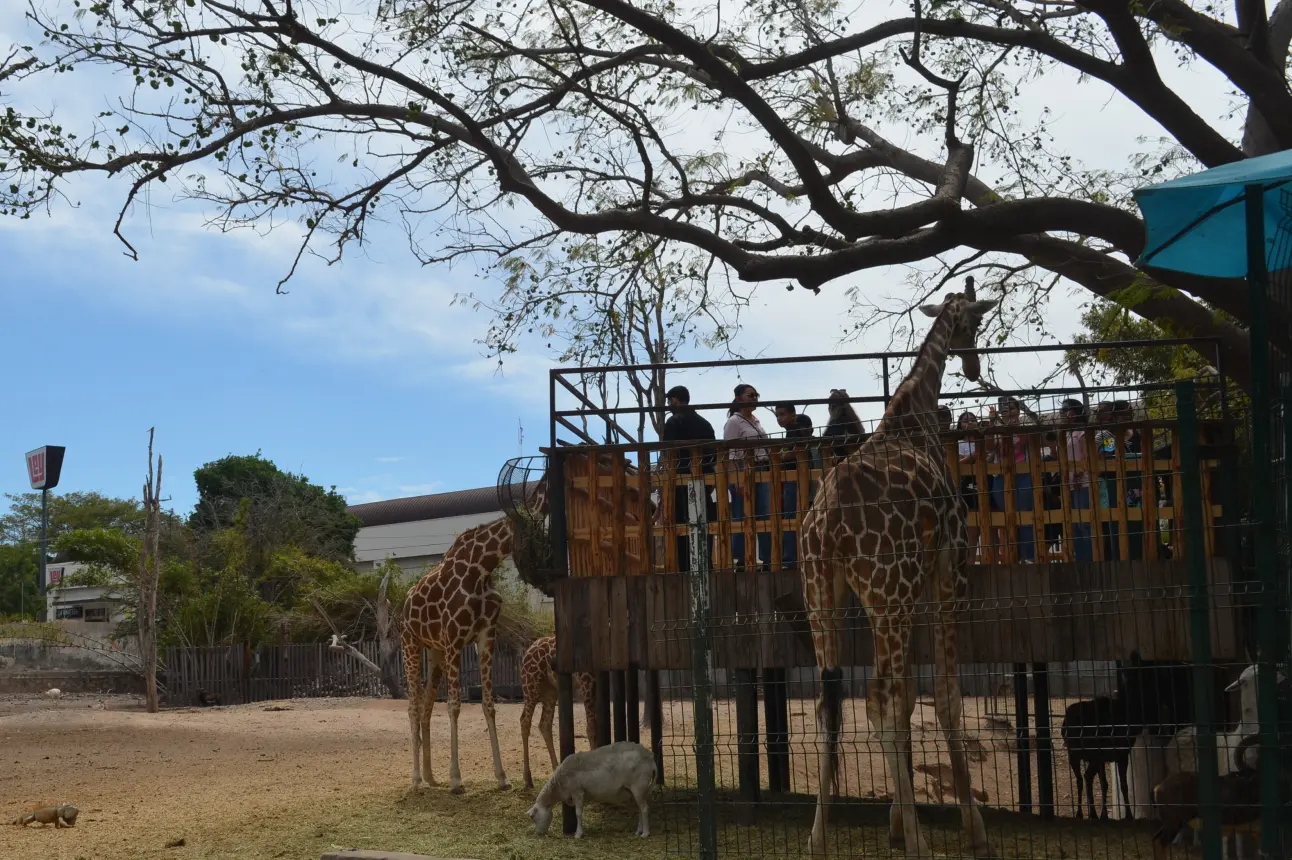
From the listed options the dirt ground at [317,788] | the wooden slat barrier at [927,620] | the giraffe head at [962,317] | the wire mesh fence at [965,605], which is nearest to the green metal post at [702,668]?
the dirt ground at [317,788]

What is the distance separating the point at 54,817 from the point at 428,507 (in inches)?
1557

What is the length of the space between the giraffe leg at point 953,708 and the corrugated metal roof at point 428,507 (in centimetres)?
3439

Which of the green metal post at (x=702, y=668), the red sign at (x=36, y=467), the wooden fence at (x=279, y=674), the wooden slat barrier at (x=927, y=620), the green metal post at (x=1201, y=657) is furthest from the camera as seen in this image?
the red sign at (x=36, y=467)

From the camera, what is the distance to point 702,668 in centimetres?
621

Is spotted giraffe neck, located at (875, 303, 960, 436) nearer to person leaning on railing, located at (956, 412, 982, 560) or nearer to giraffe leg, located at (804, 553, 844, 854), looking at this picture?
person leaning on railing, located at (956, 412, 982, 560)

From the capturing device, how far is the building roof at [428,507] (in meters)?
46.0

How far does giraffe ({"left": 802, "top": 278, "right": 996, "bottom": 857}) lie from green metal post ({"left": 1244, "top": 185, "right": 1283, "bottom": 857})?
2.52 m

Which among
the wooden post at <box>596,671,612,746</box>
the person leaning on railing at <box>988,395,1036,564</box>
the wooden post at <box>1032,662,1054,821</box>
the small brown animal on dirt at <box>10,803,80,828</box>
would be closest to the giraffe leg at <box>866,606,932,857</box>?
the person leaning on railing at <box>988,395,1036,564</box>

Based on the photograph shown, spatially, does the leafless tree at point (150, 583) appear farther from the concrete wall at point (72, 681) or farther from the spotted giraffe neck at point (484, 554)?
the spotted giraffe neck at point (484, 554)

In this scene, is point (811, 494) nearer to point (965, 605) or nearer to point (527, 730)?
point (965, 605)

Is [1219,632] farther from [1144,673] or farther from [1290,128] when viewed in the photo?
[1290,128]

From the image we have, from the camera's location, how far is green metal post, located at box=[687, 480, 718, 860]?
6156 millimetres

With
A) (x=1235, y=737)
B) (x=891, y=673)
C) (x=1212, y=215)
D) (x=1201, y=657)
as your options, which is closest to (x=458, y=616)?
(x=891, y=673)

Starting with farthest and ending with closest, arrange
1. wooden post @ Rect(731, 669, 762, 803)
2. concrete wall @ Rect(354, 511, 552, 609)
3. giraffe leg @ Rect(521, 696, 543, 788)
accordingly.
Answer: concrete wall @ Rect(354, 511, 552, 609) → giraffe leg @ Rect(521, 696, 543, 788) → wooden post @ Rect(731, 669, 762, 803)
